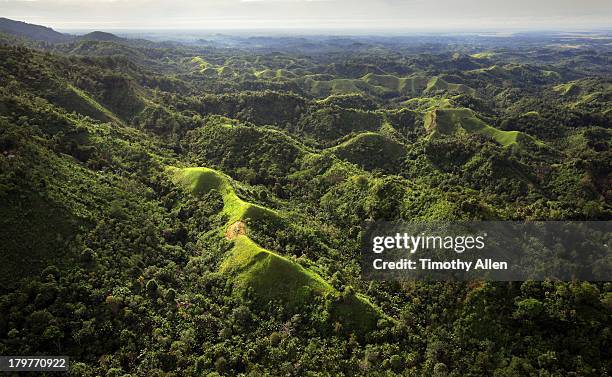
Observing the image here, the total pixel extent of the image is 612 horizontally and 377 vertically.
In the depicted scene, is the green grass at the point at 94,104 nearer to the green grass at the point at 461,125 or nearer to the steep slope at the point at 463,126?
the steep slope at the point at 463,126

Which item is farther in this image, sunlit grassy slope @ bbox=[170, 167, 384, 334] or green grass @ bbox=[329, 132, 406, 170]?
green grass @ bbox=[329, 132, 406, 170]

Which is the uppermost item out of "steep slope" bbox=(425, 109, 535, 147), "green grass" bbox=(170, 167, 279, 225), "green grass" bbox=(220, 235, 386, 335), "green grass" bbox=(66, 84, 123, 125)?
"green grass" bbox=(66, 84, 123, 125)

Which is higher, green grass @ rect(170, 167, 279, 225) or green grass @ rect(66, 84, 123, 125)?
green grass @ rect(66, 84, 123, 125)

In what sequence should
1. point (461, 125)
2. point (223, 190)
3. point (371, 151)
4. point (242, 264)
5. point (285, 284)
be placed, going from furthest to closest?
1. point (461, 125)
2. point (371, 151)
3. point (223, 190)
4. point (242, 264)
5. point (285, 284)

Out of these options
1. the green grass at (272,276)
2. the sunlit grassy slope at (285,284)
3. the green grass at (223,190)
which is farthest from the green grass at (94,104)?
the green grass at (272,276)

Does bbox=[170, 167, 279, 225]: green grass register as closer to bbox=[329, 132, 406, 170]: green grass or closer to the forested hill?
the forested hill

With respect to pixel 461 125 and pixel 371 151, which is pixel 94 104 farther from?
pixel 461 125

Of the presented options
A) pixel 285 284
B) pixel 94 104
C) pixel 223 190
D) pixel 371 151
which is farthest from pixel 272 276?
pixel 94 104

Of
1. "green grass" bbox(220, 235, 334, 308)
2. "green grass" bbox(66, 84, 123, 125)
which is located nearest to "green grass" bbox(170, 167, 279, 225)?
"green grass" bbox(220, 235, 334, 308)

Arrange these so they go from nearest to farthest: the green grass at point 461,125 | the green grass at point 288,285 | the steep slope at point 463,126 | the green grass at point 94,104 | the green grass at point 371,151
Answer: the green grass at point 288,285 → the green grass at point 94,104 → the green grass at point 371,151 → the steep slope at point 463,126 → the green grass at point 461,125

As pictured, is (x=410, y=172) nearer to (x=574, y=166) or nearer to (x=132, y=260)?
(x=574, y=166)

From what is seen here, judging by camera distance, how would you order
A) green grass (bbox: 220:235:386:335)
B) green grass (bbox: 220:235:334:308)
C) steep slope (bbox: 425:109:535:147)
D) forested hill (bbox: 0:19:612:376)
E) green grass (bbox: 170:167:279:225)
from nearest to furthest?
1. forested hill (bbox: 0:19:612:376)
2. green grass (bbox: 220:235:386:335)
3. green grass (bbox: 220:235:334:308)
4. green grass (bbox: 170:167:279:225)
5. steep slope (bbox: 425:109:535:147)
